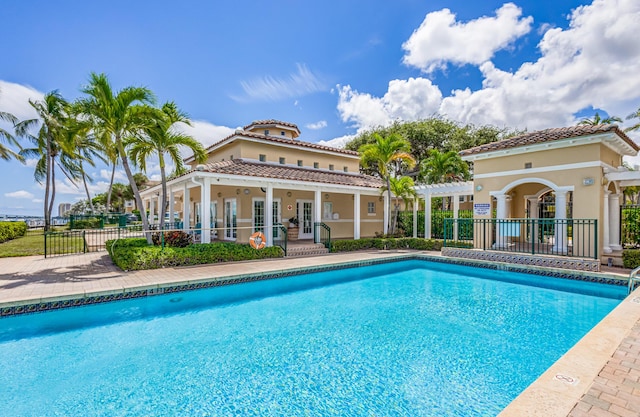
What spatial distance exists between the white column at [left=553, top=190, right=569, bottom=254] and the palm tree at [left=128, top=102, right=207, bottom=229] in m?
15.3

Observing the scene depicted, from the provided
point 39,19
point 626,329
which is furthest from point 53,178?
point 626,329

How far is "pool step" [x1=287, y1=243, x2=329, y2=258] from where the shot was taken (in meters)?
14.8

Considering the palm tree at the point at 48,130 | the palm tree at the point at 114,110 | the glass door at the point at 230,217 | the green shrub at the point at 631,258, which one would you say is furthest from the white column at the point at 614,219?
the palm tree at the point at 48,130

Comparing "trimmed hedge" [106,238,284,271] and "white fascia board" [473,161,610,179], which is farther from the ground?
"white fascia board" [473,161,610,179]

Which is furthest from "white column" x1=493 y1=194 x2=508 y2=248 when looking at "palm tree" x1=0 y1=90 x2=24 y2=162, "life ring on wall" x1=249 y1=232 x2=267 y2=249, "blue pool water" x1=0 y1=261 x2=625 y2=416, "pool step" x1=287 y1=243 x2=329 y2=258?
"palm tree" x1=0 y1=90 x2=24 y2=162

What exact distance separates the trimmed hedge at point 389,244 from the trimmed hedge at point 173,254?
14.2 feet

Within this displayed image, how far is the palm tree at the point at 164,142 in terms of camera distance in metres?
12.3

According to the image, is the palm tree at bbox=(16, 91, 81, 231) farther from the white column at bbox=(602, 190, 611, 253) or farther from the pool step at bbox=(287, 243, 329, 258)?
the white column at bbox=(602, 190, 611, 253)

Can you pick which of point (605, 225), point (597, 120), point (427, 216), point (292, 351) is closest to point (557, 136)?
point (605, 225)

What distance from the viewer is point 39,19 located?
10414 mm

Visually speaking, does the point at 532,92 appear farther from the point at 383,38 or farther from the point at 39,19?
the point at 39,19

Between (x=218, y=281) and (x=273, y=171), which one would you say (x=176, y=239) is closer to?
(x=218, y=281)

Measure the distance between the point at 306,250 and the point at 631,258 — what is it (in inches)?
507

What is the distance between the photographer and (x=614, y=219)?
1304cm
